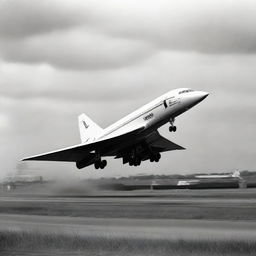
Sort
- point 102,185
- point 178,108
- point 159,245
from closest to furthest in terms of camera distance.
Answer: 1. point 159,245
2. point 178,108
3. point 102,185

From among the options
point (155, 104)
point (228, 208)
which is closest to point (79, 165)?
point (155, 104)

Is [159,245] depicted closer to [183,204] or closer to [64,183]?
[183,204]

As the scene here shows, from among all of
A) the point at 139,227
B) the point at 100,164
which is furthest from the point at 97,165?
the point at 139,227

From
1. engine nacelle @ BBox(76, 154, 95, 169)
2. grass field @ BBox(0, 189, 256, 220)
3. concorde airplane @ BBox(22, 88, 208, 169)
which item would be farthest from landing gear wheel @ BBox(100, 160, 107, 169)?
grass field @ BBox(0, 189, 256, 220)

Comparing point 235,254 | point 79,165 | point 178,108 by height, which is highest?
point 178,108

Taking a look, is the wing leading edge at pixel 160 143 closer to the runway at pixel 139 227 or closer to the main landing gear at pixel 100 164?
the main landing gear at pixel 100 164

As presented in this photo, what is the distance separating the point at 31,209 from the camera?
120 feet

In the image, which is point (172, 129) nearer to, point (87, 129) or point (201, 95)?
point (201, 95)

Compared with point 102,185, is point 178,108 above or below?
above

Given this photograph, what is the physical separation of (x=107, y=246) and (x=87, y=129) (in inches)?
1622

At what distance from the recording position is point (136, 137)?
48.1 m

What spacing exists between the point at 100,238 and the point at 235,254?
569cm

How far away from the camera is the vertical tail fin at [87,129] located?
58444 mm

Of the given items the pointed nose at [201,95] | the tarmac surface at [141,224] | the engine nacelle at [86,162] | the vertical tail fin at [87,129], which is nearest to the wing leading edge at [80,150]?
the engine nacelle at [86,162]
